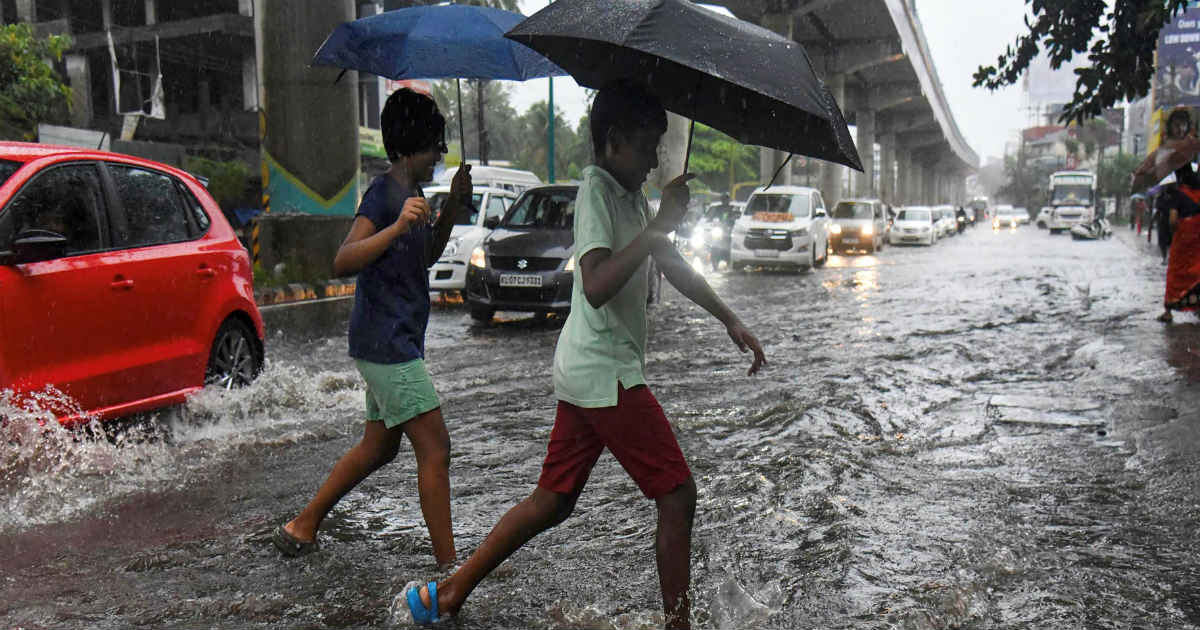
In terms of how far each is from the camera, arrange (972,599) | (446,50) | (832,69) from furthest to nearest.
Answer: (832,69) < (446,50) < (972,599)

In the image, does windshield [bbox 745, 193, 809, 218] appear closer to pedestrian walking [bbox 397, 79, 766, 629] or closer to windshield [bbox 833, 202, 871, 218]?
windshield [bbox 833, 202, 871, 218]

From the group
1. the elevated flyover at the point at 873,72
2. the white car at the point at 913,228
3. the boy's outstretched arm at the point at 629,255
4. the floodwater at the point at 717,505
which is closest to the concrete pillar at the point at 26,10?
the elevated flyover at the point at 873,72

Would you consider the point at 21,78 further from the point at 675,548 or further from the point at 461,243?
the point at 675,548

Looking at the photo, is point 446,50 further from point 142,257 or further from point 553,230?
point 553,230

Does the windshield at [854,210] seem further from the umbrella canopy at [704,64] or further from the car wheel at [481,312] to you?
the umbrella canopy at [704,64]

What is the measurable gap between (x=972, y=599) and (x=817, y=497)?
1.38 meters

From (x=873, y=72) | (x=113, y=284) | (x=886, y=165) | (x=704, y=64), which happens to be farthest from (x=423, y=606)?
(x=886, y=165)

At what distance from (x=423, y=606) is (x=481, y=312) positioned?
368 inches

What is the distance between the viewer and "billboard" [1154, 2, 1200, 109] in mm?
28203

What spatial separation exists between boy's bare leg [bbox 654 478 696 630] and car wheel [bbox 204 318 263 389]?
4.15m

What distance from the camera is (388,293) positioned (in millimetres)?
3660

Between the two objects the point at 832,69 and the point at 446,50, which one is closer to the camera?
the point at 446,50

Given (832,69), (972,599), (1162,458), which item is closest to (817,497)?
(972,599)

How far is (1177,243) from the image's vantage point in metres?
11.1
